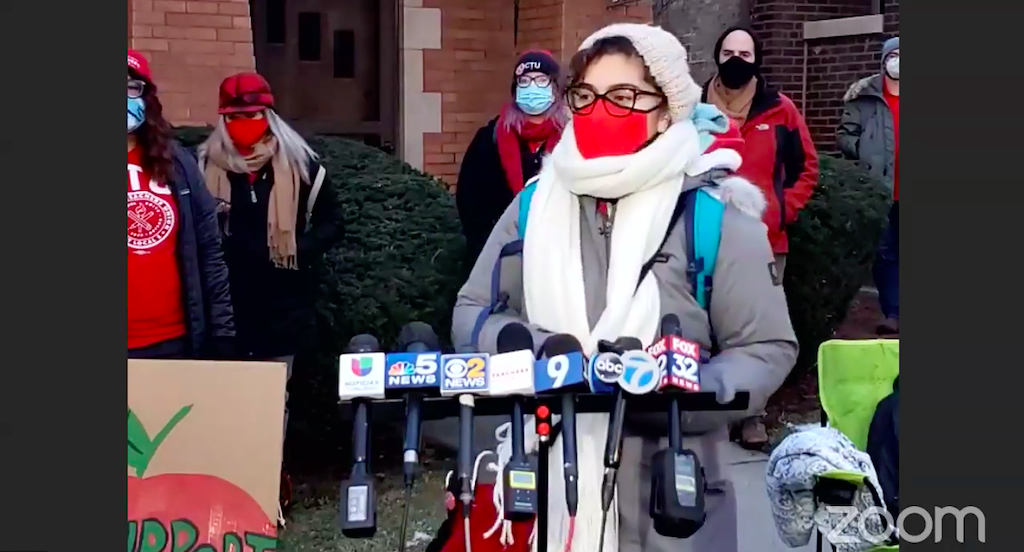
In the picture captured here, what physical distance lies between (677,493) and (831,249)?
514cm

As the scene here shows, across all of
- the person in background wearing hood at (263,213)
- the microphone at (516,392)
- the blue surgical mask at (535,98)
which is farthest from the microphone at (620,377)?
the blue surgical mask at (535,98)

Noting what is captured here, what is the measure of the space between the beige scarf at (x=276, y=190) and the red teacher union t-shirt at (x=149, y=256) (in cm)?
49

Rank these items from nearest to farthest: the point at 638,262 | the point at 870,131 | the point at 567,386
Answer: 1. the point at 567,386
2. the point at 638,262
3. the point at 870,131

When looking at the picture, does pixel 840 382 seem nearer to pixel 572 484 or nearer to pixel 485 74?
pixel 572 484

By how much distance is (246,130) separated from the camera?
5191mm

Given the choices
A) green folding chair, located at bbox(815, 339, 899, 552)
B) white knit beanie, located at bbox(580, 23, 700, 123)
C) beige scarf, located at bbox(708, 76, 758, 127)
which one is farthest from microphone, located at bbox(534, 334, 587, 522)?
beige scarf, located at bbox(708, 76, 758, 127)

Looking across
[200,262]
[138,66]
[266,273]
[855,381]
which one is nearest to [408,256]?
[266,273]

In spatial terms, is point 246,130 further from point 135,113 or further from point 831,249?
point 831,249

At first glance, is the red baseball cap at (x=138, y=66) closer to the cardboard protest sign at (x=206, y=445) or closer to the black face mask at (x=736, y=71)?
the cardboard protest sign at (x=206, y=445)

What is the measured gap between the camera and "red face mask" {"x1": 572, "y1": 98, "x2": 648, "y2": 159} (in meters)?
2.97

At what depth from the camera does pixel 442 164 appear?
29.7 feet

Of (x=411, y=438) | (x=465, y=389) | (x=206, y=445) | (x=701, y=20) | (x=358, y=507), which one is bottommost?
(x=206, y=445)

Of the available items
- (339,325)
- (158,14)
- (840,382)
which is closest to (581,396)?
(840,382)

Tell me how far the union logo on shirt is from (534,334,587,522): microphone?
8.04ft
